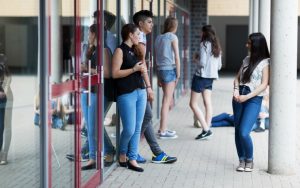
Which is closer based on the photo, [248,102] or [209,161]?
[248,102]

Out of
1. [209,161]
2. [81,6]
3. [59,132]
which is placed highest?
[81,6]

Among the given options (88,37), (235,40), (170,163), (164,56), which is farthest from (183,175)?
(235,40)

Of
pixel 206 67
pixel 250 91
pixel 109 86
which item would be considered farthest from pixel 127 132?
pixel 206 67

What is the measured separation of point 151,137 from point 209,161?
76 centimetres

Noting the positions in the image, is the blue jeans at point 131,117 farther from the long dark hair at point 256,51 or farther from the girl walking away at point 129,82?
the long dark hair at point 256,51

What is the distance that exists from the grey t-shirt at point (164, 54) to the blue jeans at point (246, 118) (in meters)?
2.50

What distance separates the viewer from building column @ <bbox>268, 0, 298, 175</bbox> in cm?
689

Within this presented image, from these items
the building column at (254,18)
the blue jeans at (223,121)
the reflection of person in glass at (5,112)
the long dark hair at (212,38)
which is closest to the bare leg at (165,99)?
the long dark hair at (212,38)

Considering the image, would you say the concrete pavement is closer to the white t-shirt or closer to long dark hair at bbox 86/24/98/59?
the white t-shirt

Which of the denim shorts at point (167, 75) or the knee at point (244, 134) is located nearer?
the knee at point (244, 134)

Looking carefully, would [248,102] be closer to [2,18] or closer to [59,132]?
[59,132]

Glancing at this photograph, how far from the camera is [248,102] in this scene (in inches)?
277

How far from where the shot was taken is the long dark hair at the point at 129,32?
685cm

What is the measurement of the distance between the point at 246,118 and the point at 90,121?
179 cm
